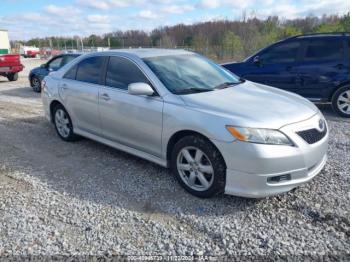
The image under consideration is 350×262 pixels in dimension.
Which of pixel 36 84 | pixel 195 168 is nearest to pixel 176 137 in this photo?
pixel 195 168

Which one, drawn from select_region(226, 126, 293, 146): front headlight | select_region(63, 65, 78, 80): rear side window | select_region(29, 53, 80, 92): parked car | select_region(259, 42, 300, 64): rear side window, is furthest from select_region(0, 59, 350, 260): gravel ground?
select_region(29, 53, 80, 92): parked car

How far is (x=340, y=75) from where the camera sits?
6.75 m

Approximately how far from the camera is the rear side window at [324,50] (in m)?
6.85

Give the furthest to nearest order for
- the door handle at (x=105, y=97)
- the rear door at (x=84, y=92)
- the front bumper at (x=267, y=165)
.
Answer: the rear door at (x=84, y=92) → the door handle at (x=105, y=97) → the front bumper at (x=267, y=165)

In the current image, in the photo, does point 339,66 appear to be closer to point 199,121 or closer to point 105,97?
point 199,121

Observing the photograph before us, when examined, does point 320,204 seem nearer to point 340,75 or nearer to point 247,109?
point 247,109

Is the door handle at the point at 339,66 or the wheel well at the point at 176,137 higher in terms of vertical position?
the door handle at the point at 339,66

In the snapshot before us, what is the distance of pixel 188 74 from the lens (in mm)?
4094

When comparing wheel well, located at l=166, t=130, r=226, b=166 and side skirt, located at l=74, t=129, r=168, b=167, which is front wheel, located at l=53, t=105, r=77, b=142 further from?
wheel well, located at l=166, t=130, r=226, b=166

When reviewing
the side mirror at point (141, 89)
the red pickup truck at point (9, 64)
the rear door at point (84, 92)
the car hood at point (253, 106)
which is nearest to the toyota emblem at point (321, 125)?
the car hood at point (253, 106)

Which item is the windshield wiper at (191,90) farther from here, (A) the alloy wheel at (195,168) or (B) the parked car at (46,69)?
(B) the parked car at (46,69)

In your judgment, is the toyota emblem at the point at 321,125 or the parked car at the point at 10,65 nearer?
the toyota emblem at the point at 321,125

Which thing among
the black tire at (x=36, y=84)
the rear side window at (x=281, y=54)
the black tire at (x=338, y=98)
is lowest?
the black tire at (x=36, y=84)

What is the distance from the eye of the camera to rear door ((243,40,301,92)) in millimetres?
7242
